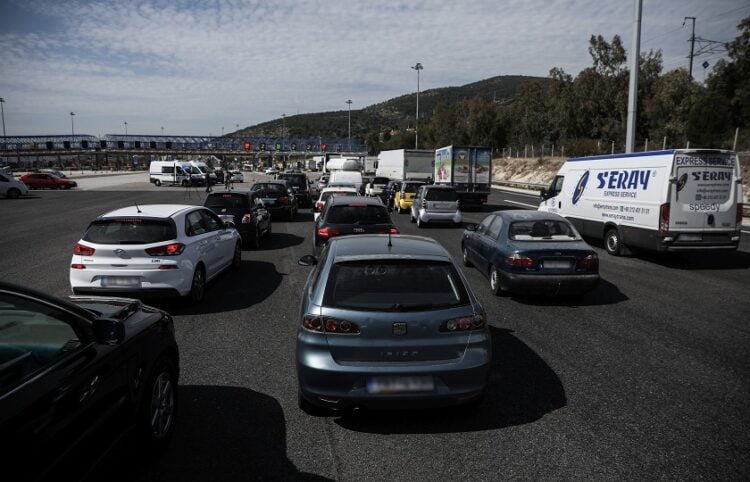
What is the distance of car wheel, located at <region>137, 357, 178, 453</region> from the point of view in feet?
12.0

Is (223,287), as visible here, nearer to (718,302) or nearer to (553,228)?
(553,228)

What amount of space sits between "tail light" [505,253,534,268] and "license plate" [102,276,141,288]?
5812 mm

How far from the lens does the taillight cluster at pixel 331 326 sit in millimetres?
4133

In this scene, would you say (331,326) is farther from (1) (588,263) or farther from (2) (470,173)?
(2) (470,173)

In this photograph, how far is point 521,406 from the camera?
15.7ft

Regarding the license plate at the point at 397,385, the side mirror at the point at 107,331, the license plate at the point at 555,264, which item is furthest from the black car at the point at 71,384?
the license plate at the point at 555,264

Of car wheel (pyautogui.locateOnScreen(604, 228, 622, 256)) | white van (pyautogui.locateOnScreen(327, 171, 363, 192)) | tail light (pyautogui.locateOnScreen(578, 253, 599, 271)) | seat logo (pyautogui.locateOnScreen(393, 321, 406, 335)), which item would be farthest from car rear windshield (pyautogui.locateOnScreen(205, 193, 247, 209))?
white van (pyautogui.locateOnScreen(327, 171, 363, 192))

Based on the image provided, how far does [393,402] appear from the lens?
4.04 metres

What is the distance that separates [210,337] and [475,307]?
387cm

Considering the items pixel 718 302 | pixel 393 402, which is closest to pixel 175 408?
pixel 393 402

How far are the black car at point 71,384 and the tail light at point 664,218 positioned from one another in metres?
11.2

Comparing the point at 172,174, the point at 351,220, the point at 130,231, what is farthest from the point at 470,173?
the point at 172,174

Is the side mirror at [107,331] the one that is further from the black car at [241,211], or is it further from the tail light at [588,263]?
the black car at [241,211]

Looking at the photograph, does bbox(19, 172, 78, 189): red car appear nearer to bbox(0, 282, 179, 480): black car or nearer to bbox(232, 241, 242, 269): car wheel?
bbox(232, 241, 242, 269): car wheel
